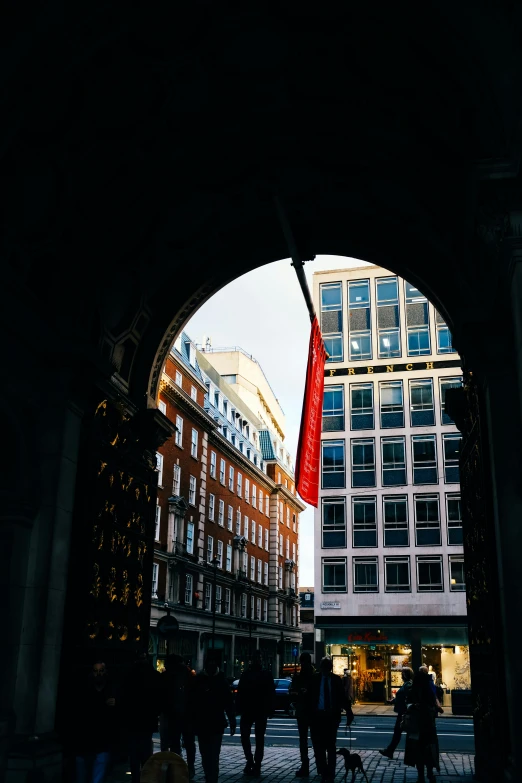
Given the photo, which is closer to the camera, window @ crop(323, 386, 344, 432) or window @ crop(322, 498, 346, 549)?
window @ crop(322, 498, 346, 549)

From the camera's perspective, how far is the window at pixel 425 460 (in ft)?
161

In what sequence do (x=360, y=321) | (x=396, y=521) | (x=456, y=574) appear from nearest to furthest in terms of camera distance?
(x=456, y=574) → (x=396, y=521) → (x=360, y=321)

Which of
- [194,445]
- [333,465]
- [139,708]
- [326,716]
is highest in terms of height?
[194,445]

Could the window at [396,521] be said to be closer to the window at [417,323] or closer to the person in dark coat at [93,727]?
the window at [417,323]

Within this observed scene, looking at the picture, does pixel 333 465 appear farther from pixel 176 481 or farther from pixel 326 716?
pixel 326 716

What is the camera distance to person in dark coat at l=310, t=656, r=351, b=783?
1188cm

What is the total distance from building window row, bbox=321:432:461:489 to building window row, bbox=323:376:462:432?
3.26 feet

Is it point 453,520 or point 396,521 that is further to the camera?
point 396,521

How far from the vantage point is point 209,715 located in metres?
11.0

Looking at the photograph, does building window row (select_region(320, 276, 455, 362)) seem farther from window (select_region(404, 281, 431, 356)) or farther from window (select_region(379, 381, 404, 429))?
window (select_region(379, 381, 404, 429))

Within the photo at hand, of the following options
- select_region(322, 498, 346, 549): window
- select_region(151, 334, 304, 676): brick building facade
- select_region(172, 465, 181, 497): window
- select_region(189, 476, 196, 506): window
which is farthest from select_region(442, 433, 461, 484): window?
select_region(189, 476, 196, 506): window

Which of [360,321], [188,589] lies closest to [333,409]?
[360,321]

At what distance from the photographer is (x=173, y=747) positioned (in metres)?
12.6

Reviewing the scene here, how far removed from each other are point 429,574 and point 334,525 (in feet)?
21.2
